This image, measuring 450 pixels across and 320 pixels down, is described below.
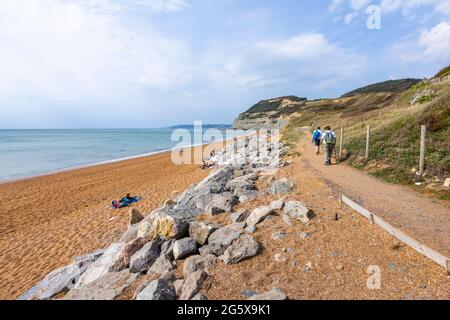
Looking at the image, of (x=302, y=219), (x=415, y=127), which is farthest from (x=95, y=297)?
(x=415, y=127)

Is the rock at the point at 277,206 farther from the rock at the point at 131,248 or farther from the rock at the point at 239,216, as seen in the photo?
the rock at the point at 131,248

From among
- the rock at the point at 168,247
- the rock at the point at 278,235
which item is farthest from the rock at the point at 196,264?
the rock at the point at 278,235

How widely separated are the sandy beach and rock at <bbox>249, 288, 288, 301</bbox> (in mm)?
6496

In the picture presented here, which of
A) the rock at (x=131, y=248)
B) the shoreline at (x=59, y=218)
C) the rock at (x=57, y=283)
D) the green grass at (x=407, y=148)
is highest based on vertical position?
the green grass at (x=407, y=148)

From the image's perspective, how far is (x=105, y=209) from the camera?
1297 cm

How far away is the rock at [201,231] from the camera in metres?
5.98

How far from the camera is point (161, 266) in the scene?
5219 mm

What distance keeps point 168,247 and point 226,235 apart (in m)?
1.36

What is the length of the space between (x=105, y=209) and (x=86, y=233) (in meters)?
2.95

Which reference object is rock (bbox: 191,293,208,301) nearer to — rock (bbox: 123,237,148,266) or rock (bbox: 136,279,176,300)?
rock (bbox: 136,279,176,300)

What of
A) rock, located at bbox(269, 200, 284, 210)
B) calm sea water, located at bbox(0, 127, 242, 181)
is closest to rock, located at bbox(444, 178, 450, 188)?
rock, located at bbox(269, 200, 284, 210)

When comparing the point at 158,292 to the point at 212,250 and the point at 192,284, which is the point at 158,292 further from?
the point at 212,250

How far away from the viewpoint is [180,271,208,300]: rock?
4.23m

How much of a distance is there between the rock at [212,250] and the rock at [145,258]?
1.02 metres
